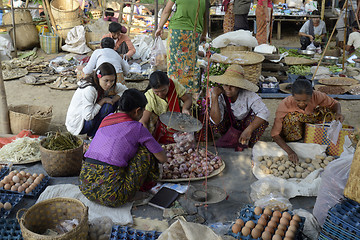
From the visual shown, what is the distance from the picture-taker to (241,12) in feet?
20.6

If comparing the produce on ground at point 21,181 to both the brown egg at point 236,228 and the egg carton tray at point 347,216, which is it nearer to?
the brown egg at point 236,228

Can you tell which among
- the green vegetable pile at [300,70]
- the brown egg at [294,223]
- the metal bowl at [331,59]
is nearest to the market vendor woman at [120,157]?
the brown egg at [294,223]

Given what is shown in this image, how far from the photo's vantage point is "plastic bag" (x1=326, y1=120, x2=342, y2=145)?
320 centimetres

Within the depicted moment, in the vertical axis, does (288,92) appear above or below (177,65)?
below

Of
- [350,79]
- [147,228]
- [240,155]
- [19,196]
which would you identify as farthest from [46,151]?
[350,79]

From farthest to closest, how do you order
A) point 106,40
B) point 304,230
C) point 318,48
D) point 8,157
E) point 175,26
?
point 318,48 < point 106,40 < point 175,26 < point 8,157 < point 304,230

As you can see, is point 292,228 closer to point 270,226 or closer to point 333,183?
point 270,226

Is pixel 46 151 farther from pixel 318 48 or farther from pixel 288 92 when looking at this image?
pixel 318 48

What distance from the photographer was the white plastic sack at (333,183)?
7.29ft

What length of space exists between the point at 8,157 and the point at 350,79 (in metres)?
5.08

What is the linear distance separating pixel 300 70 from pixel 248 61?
2126 millimetres

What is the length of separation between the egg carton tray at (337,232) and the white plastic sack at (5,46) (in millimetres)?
7099

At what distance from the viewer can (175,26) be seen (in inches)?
175

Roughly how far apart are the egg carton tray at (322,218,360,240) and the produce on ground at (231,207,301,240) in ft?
0.78
